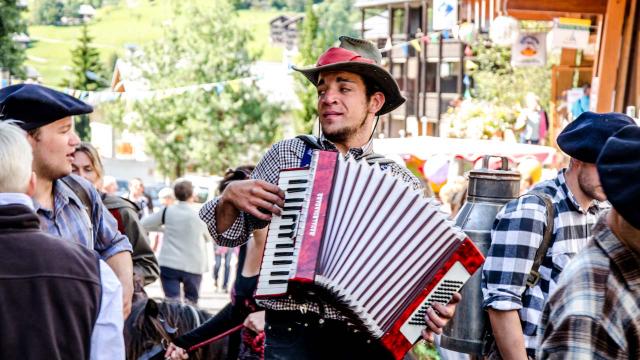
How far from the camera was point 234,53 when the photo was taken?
68.4 meters

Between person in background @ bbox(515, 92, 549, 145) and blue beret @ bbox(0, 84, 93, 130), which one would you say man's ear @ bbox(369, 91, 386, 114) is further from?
person in background @ bbox(515, 92, 549, 145)

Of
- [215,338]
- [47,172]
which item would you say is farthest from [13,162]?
[215,338]

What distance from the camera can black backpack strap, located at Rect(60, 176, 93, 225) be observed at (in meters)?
4.34

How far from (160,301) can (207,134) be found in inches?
2519

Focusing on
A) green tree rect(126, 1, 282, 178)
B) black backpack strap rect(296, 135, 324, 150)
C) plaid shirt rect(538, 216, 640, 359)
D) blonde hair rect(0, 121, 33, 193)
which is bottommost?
green tree rect(126, 1, 282, 178)

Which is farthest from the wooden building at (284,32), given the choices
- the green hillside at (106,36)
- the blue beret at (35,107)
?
the blue beret at (35,107)

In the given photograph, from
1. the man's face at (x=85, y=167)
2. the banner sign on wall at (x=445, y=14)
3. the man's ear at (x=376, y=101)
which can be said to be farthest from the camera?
the banner sign on wall at (x=445, y=14)

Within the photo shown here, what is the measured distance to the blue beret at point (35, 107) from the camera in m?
4.12

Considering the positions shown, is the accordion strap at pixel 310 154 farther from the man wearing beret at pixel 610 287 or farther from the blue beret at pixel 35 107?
the man wearing beret at pixel 610 287

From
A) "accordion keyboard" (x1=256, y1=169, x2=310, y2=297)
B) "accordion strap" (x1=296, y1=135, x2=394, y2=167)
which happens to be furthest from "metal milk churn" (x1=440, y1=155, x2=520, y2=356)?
"accordion keyboard" (x1=256, y1=169, x2=310, y2=297)

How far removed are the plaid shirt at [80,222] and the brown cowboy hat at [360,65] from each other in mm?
1040

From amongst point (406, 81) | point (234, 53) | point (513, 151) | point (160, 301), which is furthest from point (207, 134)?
point (160, 301)

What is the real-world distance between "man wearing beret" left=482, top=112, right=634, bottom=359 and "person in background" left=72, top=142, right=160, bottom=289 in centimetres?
233

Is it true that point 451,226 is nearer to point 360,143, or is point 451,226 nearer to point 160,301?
point 360,143
